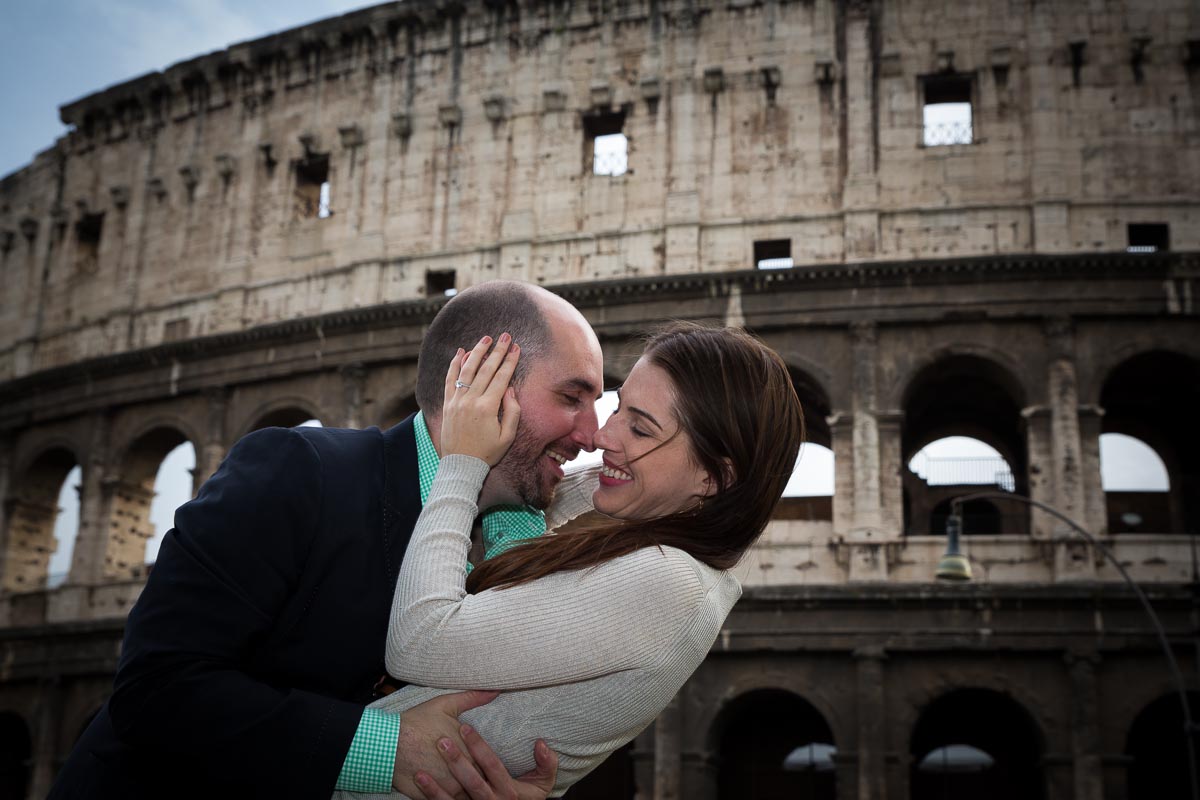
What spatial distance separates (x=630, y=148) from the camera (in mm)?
21547

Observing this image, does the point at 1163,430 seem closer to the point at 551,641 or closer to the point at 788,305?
the point at 788,305

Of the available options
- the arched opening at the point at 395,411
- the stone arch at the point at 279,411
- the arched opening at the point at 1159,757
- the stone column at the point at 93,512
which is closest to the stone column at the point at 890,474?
the arched opening at the point at 1159,757

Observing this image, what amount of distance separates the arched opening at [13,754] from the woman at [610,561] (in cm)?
2516

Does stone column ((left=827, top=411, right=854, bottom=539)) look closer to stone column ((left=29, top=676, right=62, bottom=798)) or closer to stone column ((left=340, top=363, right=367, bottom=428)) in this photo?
stone column ((left=340, top=363, right=367, bottom=428))

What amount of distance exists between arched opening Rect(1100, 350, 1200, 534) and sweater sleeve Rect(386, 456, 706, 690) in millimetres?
19064

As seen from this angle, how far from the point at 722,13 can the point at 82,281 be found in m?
15.1

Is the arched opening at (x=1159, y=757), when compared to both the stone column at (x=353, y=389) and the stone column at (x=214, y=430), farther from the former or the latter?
the stone column at (x=214, y=430)

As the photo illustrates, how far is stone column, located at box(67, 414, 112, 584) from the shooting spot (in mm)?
23266

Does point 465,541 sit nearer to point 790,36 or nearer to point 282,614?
point 282,614

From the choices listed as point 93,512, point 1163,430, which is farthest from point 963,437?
point 93,512

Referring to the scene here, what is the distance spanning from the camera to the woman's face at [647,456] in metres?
2.90

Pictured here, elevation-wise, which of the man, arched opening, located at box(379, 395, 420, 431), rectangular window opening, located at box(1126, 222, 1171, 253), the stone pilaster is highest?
the stone pilaster

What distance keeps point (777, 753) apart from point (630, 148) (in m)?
10.9

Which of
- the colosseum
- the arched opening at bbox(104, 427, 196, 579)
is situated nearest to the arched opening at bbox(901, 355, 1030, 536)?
the colosseum
